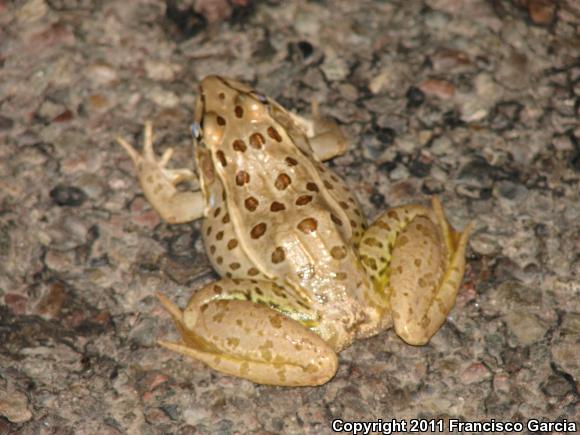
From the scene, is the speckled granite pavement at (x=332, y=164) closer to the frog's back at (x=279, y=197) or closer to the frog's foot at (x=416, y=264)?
the frog's foot at (x=416, y=264)

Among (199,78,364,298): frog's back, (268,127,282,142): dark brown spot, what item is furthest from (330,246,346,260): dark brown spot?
(268,127,282,142): dark brown spot

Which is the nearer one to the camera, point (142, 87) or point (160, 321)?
point (160, 321)

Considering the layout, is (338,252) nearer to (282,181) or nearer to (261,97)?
(282,181)

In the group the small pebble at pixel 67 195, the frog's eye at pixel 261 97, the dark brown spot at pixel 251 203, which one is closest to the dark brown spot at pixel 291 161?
the dark brown spot at pixel 251 203

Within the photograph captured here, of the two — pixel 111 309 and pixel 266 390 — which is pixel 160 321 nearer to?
pixel 111 309

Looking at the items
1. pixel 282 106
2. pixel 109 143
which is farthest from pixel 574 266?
pixel 109 143

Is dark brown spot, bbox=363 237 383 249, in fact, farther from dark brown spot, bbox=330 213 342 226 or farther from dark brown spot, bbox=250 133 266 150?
dark brown spot, bbox=250 133 266 150
